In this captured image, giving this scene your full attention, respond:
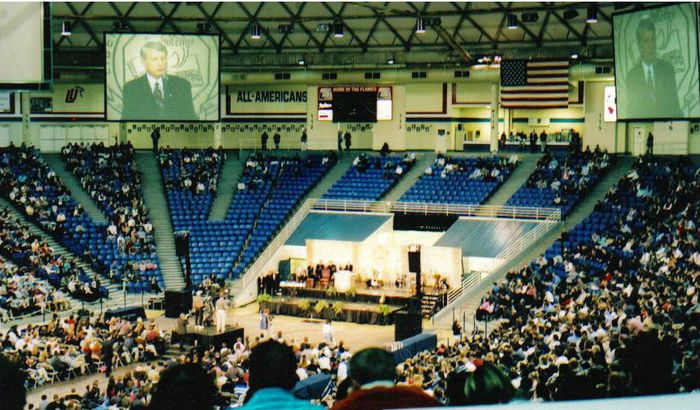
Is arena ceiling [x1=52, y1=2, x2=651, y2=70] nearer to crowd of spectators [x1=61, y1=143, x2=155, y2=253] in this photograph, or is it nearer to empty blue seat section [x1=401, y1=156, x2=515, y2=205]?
crowd of spectators [x1=61, y1=143, x2=155, y2=253]

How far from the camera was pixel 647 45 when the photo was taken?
17719mm

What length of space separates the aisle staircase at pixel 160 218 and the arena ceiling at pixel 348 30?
4.97 meters

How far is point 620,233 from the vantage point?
81.9 feet

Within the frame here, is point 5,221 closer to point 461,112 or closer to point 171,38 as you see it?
point 171,38

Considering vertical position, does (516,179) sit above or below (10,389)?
above

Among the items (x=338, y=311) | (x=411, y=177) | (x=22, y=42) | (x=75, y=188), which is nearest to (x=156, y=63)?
(x=338, y=311)

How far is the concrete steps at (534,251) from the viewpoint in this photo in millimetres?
25328

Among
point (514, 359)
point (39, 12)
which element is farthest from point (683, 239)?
point (39, 12)

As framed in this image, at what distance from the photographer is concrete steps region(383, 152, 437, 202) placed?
111 ft

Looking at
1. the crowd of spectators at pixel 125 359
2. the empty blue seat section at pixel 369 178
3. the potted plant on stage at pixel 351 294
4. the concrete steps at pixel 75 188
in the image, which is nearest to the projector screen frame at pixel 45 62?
the crowd of spectators at pixel 125 359

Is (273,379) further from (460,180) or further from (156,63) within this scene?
(460,180)

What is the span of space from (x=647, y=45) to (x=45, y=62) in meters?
11.6

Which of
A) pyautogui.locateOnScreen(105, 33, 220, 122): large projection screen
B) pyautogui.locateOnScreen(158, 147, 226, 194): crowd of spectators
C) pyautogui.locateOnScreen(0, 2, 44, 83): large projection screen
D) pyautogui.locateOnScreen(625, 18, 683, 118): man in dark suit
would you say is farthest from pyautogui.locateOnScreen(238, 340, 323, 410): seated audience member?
pyautogui.locateOnScreen(158, 147, 226, 194): crowd of spectators

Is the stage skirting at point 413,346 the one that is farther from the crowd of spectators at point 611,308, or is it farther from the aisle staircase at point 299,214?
the aisle staircase at point 299,214
